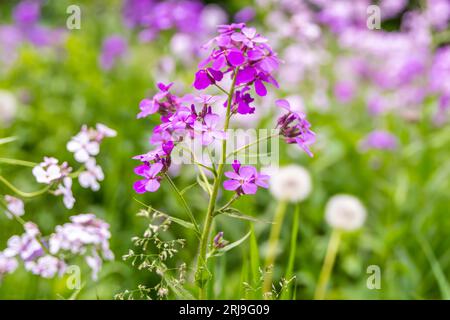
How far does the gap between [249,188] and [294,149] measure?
2070mm

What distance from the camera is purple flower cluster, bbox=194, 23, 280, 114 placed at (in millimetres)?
1094

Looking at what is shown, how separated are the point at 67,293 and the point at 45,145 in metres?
1.34

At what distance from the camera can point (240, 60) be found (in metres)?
1.08

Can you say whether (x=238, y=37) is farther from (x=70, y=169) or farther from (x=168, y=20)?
(x=168, y=20)

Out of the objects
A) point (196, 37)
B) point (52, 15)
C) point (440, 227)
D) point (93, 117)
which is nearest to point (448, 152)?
point (440, 227)

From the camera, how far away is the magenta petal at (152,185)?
109 cm

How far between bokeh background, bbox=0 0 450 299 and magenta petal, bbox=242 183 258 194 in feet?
1.50

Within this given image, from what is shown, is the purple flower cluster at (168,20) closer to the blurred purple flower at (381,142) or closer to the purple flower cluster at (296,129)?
the blurred purple flower at (381,142)

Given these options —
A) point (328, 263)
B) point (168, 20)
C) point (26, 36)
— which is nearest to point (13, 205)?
point (328, 263)

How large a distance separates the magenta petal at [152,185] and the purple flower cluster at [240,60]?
19cm

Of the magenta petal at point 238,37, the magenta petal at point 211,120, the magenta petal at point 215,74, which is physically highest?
the magenta petal at point 238,37

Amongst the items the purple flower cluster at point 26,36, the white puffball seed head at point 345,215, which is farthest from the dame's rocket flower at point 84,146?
the purple flower cluster at point 26,36
